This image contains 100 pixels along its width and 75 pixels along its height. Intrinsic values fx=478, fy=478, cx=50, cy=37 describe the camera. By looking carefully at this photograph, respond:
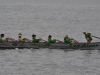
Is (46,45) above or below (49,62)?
above

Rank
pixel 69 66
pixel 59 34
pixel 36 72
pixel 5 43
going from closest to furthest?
1. pixel 36 72
2. pixel 69 66
3. pixel 5 43
4. pixel 59 34

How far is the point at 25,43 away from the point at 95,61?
10.1 m

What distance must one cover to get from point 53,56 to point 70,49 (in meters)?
4.48

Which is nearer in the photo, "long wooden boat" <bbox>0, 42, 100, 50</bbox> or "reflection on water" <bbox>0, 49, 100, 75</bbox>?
"reflection on water" <bbox>0, 49, 100, 75</bbox>

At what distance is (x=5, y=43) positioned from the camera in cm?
6181

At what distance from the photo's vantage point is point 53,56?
194ft

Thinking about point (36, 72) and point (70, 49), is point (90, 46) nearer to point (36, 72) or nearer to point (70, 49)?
point (70, 49)

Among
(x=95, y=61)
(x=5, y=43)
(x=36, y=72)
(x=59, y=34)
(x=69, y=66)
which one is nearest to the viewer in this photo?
(x=36, y=72)

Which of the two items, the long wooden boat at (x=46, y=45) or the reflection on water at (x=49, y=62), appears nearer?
the reflection on water at (x=49, y=62)

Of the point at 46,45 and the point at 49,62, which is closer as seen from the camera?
the point at 49,62

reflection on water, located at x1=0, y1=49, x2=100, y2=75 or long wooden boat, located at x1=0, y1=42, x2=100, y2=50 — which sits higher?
long wooden boat, located at x1=0, y1=42, x2=100, y2=50

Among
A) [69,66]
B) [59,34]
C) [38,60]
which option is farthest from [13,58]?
[59,34]

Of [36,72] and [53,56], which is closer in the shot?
[36,72]

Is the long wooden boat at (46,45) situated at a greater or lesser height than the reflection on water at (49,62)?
greater
